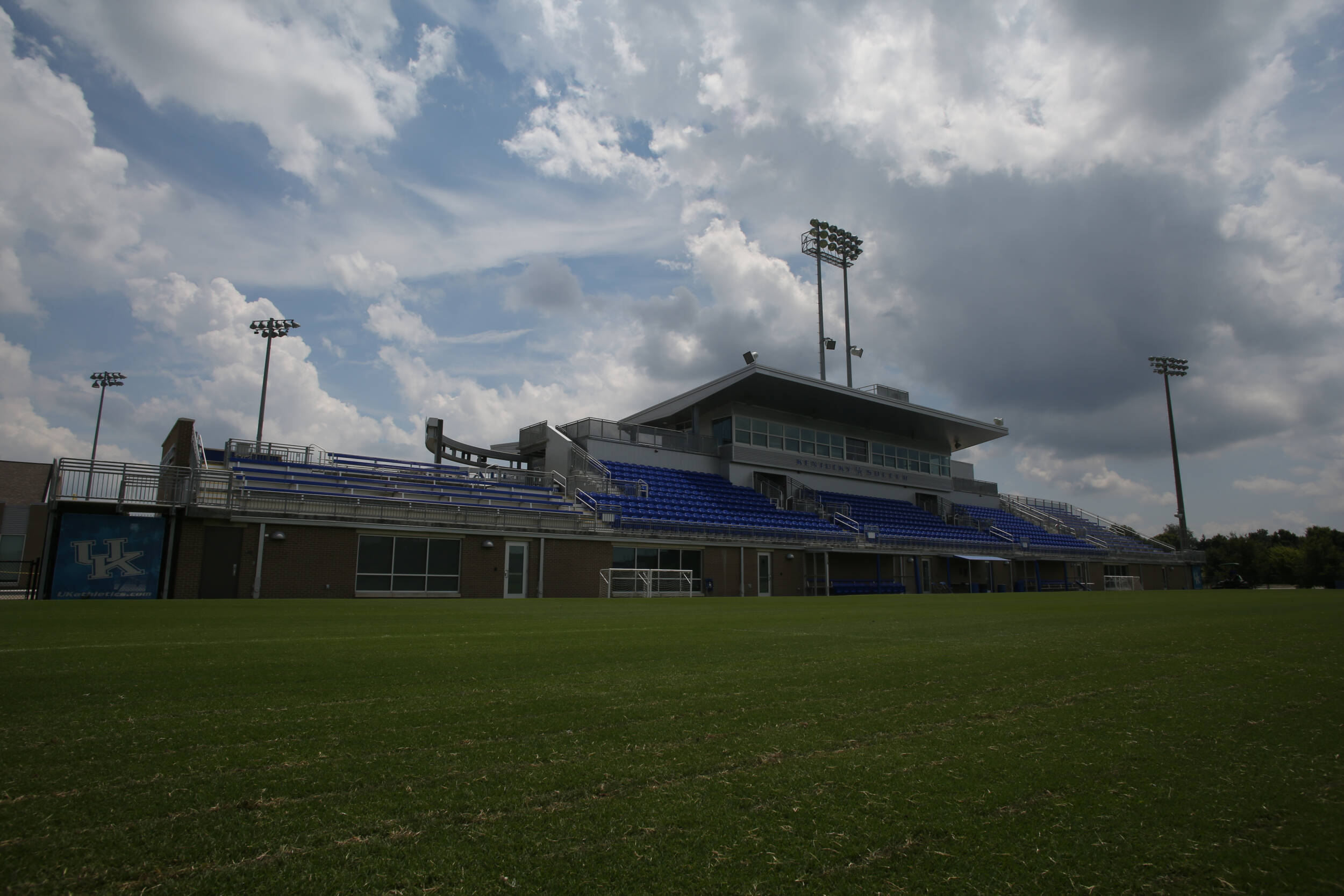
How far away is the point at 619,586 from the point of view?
25688 millimetres

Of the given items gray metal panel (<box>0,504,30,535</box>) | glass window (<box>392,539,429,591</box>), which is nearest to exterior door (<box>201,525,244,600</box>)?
glass window (<box>392,539,429,591</box>)

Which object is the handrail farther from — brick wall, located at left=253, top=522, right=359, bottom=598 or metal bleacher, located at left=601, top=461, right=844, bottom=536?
brick wall, located at left=253, top=522, right=359, bottom=598

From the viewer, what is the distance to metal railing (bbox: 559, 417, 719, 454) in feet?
107

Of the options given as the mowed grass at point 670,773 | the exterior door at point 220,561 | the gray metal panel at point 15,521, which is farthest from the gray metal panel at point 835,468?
the gray metal panel at point 15,521

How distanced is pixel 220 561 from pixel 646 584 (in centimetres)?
1284

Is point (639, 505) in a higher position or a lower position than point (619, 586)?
higher

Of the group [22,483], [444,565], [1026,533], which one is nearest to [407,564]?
[444,565]

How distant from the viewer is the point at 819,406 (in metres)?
38.8

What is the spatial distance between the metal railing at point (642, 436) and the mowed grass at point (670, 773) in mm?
26610

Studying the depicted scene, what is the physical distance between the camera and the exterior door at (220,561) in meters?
19.0

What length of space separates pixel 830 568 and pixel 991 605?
17.2 meters

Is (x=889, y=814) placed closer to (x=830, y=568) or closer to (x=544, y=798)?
(x=544, y=798)

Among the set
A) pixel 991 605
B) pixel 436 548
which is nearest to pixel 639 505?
pixel 436 548

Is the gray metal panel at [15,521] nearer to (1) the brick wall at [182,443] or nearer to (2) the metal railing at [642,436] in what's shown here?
(1) the brick wall at [182,443]
